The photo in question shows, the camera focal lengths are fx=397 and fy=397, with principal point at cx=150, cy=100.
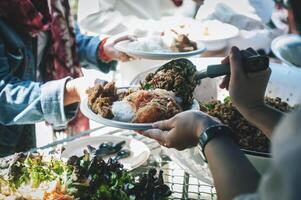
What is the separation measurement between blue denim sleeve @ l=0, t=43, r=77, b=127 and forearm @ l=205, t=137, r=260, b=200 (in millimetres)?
819

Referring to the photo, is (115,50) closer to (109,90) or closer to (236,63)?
(109,90)

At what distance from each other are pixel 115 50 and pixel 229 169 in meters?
1.21

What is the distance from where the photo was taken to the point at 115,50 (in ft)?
5.82

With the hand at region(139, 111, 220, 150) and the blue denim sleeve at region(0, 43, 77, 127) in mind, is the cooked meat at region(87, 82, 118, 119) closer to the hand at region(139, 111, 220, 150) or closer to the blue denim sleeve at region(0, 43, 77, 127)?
the hand at region(139, 111, 220, 150)

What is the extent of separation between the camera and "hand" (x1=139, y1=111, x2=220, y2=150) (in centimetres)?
76

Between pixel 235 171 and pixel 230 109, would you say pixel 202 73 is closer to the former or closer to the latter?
pixel 230 109

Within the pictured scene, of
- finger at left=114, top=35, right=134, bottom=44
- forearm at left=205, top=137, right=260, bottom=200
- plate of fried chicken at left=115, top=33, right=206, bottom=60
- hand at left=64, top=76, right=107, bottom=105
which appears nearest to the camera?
forearm at left=205, top=137, right=260, bottom=200

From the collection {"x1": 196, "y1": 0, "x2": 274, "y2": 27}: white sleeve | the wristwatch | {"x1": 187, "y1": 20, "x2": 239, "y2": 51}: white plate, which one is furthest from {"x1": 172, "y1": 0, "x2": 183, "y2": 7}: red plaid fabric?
the wristwatch

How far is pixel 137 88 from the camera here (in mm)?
1165

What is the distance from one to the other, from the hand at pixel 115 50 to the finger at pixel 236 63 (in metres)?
0.81

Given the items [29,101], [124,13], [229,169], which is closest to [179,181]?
[229,169]

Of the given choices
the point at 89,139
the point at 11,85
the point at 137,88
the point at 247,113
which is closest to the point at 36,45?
the point at 11,85

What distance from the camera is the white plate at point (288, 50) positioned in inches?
67.6

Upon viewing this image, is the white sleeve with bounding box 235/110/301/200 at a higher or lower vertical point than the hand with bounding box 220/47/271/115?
higher
